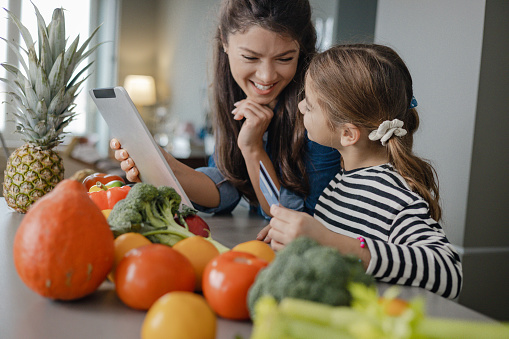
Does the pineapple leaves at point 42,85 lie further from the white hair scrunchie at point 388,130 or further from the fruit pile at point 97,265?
the white hair scrunchie at point 388,130

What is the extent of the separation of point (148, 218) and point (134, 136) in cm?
53

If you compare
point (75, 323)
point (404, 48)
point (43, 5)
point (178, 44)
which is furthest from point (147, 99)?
point (75, 323)

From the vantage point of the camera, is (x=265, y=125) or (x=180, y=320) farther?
(x=265, y=125)

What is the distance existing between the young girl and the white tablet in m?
0.44

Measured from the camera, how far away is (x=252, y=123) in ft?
5.28

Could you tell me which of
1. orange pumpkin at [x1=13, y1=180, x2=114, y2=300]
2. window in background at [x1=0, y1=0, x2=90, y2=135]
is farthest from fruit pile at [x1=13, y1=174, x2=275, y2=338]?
window in background at [x1=0, y1=0, x2=90, y2=135]

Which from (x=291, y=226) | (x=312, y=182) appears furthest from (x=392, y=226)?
(x=312, y=182)

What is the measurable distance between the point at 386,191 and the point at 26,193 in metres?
0.97

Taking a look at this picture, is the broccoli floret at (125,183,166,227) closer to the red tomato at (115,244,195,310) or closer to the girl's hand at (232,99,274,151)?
the red tomato at (115,244,195,310)

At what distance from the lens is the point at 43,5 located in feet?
24.9

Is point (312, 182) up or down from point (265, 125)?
down

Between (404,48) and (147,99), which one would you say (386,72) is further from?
(147,99)

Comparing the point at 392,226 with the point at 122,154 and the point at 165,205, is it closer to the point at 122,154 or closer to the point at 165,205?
the point at 165,205

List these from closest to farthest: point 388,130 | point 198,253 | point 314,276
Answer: point 314,276
point 198,253
point 388,130
